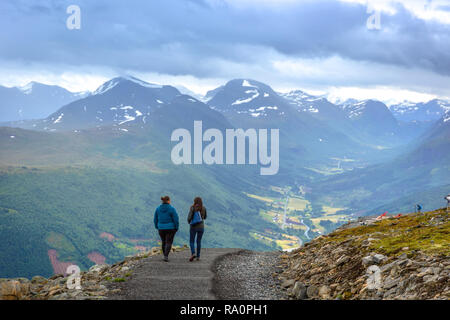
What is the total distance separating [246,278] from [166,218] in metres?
6.44

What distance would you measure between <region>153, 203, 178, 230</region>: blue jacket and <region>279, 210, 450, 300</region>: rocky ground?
8.03 m

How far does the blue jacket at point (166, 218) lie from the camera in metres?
26.1

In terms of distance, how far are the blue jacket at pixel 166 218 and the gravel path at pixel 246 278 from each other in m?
4.15

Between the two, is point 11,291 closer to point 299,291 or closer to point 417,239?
point 299,291

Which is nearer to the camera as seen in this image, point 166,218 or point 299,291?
point 299,291

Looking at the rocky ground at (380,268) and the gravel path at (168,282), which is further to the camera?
the gravel path at (168,282)

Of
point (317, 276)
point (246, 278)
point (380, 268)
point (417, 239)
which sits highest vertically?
point (417, 239)

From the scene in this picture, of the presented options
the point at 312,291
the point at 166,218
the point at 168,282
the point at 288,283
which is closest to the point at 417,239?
the point at 312,291

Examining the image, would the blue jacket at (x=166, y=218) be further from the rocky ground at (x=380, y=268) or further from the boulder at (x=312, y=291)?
the boulder at (x=312, y=291)

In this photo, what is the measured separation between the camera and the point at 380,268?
20.1 metres

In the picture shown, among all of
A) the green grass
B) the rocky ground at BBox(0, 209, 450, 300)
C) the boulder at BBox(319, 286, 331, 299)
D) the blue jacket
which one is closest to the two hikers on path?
the blue jacket

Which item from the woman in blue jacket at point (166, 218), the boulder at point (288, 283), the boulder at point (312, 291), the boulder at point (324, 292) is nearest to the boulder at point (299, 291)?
the boulder at point (312, 291)
